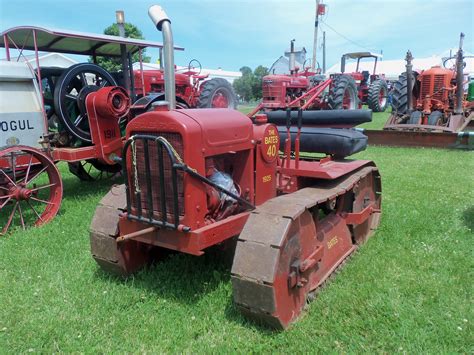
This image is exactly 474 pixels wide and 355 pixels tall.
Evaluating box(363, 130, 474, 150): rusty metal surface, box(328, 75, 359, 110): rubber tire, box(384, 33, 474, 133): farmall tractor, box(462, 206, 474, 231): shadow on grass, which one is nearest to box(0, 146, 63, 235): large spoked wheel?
box(462, 206, 474, 231): shadow on grass

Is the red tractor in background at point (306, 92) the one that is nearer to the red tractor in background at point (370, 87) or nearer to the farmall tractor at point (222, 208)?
the red tractor in background at point (370, 87)

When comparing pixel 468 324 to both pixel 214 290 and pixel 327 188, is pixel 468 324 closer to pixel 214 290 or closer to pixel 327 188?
pixel 327 188

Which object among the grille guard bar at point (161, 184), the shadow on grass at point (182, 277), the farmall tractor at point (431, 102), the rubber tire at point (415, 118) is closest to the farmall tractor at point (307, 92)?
the farmall tractor at point (431, 102)

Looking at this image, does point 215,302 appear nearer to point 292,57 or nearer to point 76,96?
point 76,96

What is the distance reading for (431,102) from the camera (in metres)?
11.0

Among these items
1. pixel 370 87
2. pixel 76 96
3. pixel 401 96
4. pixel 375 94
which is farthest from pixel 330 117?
pixel 370 87

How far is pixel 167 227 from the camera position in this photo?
2.66 meters

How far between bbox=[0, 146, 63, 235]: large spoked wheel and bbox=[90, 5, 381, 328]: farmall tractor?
170cm

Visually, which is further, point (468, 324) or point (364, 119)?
point (364, 119)

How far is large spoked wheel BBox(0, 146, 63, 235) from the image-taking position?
4.43 meters

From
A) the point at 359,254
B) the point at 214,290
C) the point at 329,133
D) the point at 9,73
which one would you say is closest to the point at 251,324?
the point at 214,290

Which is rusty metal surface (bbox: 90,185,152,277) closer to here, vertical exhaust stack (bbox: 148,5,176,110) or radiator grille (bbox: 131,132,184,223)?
radiator grille (bbox: 131,132,184,223)

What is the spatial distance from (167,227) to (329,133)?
1.98 meters

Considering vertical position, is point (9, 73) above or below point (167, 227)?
above
